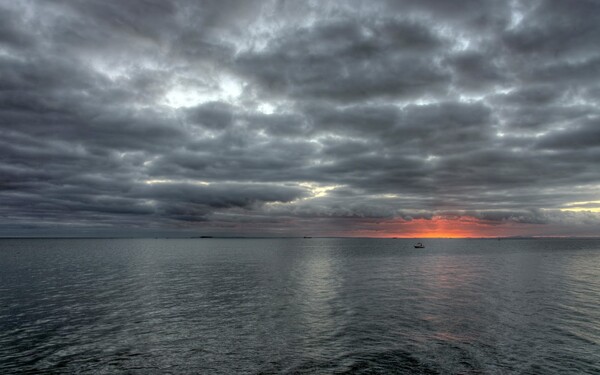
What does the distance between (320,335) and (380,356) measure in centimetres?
820

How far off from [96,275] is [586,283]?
11341cm

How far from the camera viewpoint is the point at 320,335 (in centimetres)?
3944

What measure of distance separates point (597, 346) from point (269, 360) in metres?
31.3

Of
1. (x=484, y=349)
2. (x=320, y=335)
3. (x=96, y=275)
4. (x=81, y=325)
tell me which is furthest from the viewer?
(x=96, y=275)

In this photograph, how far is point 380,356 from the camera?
3288 cm

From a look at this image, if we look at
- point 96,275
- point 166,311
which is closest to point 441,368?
point 166,311

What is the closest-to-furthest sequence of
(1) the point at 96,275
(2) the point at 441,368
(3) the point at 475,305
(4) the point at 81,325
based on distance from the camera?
1. (2) the point at 441,368
2. (4) the point at 81,325
3. (3) the point at 475,305
4. (1) the point at 96,275

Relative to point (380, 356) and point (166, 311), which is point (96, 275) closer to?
point (166, 311)

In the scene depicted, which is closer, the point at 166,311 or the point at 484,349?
the point at 484,349

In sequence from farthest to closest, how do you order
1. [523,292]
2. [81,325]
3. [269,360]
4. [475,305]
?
[523,292], [475,305], [81,325], [269,360]

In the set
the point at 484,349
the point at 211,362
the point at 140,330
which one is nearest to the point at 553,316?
the point at 484,349

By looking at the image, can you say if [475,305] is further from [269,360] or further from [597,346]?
[269,360]

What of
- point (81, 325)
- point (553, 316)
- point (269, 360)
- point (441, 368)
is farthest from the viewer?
point (553, 316)

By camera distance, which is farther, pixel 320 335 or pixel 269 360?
pixel 320 335
